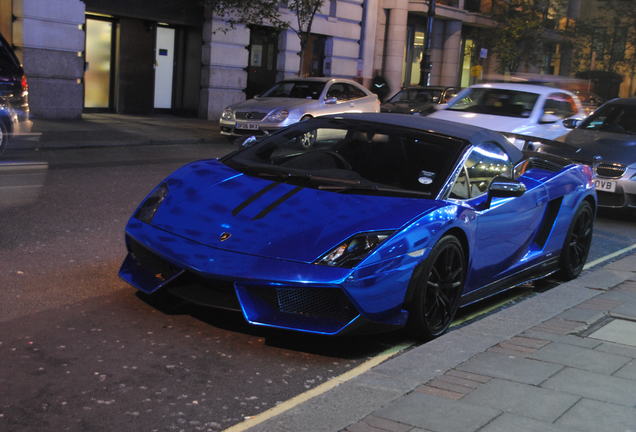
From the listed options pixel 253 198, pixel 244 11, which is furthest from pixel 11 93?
pixel 244 11

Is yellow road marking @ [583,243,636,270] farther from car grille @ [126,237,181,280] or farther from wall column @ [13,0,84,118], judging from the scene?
wall column @ [13,0,84,118]

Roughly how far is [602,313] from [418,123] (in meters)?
1.81

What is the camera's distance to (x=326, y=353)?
4.91 metres

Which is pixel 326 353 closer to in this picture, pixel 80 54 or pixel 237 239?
pixel 237 239

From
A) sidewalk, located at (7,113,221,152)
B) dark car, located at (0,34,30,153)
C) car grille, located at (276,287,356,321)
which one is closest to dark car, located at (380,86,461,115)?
sidewalk, located at (7,113,221,152)

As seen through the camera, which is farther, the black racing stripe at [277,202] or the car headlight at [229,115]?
the car headlight at [229,115]

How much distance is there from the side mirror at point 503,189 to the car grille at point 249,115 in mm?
12112

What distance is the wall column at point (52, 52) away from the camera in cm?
1934

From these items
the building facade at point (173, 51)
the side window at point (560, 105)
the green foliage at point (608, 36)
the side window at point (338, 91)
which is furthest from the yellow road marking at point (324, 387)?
the green foliage at point (608, 36)

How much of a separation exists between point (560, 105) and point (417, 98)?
988 centimetres

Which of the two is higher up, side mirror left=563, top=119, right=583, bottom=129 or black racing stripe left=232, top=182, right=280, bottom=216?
side mirror left=563, top=119, right=583, bottom=129

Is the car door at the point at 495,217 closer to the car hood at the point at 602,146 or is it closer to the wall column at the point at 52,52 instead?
the car hood at the point at 602,146

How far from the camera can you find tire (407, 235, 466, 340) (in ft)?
16.3

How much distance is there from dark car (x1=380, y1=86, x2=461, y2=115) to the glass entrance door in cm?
742
